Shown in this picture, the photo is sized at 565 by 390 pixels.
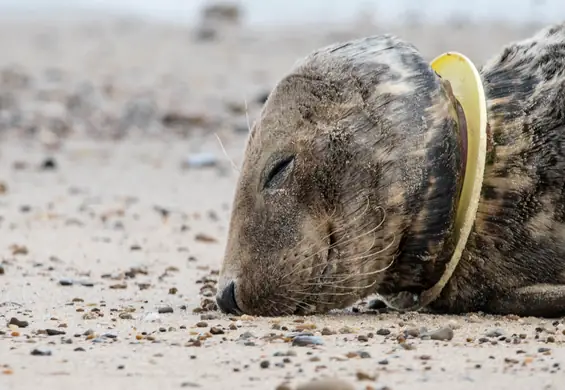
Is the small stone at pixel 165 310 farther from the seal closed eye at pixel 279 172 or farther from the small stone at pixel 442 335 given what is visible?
the small stone at pixel 442 335

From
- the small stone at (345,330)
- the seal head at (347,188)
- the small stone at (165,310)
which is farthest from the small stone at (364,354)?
the small stone at (165,310)

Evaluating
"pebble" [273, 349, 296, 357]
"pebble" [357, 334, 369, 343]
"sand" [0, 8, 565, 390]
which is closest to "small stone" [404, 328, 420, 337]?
"sand" [0, 8, 565, 390]

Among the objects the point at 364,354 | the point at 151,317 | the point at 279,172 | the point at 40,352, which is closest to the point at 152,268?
the point at 151,317

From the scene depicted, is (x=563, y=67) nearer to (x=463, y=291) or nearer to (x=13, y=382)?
(x=463, y=291)

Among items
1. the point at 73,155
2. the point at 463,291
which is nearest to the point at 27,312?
the point at 463,291

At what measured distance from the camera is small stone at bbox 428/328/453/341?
4.37 metres

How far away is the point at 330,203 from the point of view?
15.6 feet

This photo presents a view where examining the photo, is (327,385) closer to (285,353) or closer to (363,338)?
(285,353)

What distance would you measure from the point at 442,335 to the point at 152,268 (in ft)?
8.34

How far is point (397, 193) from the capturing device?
468 centimetres

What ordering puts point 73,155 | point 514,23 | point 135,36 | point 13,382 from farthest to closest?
point 514,23 → point 135,36 → point 73,155 → point 13,382

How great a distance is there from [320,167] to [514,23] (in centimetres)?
2138

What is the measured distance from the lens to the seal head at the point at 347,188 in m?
4.69

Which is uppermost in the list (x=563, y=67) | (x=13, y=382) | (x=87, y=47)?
(x=87, y=47)
